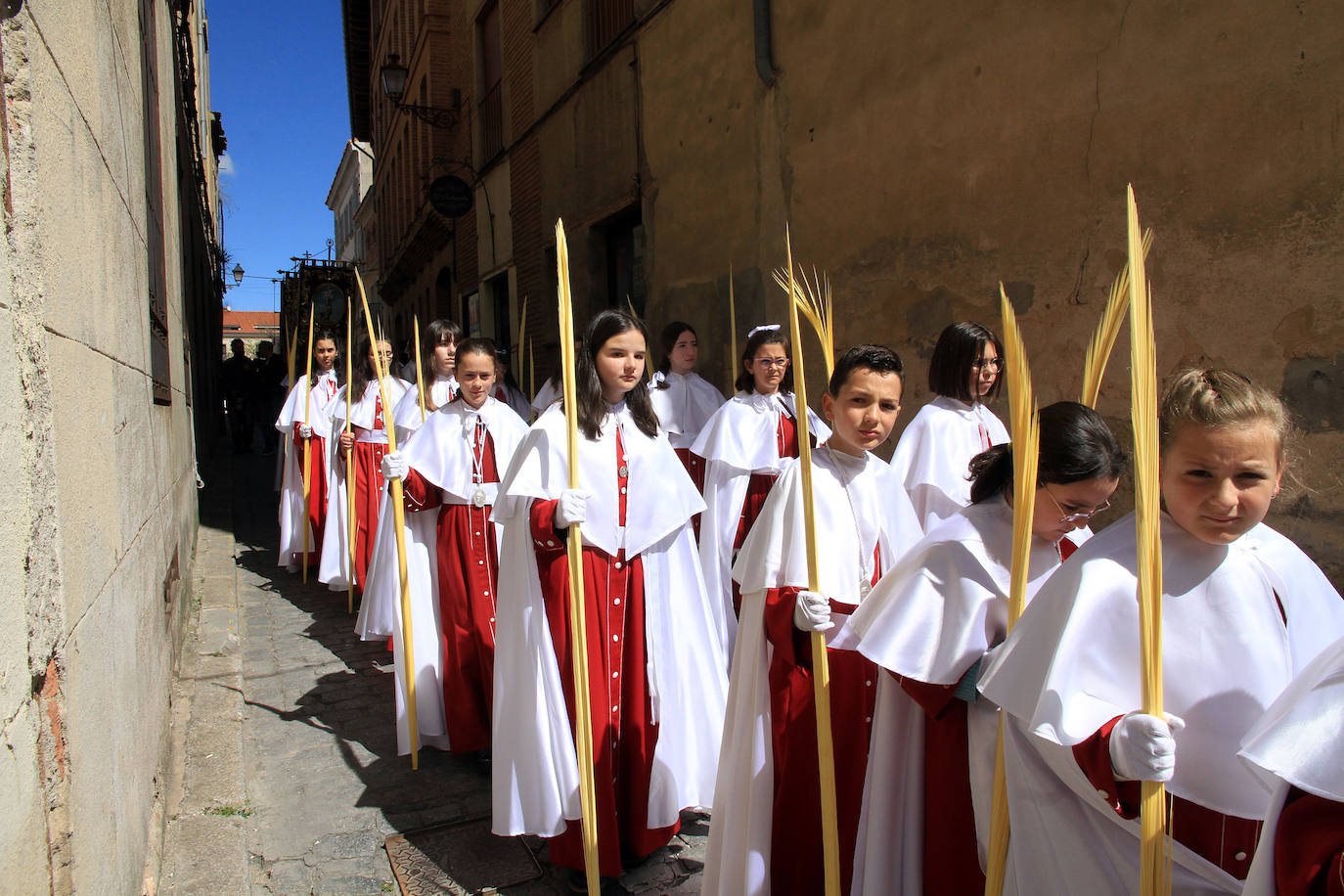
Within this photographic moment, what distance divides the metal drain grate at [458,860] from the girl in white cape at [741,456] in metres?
1.62

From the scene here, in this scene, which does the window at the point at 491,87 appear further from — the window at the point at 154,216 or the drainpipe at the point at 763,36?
the window at the point at 154,216

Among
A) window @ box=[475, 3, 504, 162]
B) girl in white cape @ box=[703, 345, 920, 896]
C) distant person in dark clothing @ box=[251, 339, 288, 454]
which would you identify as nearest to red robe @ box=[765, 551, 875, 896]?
girl in white cape @ box=[703, 345, 920, 896]

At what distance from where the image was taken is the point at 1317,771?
1.26 metres

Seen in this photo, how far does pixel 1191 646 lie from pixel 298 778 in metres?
3.66

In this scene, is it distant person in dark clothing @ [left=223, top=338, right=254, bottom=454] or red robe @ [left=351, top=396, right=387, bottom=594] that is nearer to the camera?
red robe @ [left=351, top=396, right=387, bottom=594]

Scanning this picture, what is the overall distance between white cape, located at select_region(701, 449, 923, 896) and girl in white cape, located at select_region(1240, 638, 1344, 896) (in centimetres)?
119

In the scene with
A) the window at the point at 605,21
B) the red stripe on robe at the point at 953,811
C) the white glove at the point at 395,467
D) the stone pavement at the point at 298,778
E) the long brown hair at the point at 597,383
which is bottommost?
the stone pavement at the point at 298,778

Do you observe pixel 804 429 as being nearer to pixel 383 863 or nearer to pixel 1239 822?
pixel 1239 822

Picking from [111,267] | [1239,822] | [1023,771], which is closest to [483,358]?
[111,267]

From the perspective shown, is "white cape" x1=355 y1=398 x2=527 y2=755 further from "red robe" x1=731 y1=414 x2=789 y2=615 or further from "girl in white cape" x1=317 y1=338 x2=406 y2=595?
"girl in white cape" x1=317 y1=338 x2=406 y2=595

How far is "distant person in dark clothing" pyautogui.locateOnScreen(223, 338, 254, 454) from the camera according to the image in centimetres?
1633

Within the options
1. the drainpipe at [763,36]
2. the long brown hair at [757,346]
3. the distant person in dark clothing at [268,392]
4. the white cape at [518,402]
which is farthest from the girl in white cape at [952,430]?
the distant person in dark clothing at [268,392]

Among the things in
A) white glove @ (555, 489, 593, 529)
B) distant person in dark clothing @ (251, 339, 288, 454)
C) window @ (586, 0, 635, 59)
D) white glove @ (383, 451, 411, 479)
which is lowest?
white glove @ (555, 489, 593, 529)

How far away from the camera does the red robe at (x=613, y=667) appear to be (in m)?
3.18
